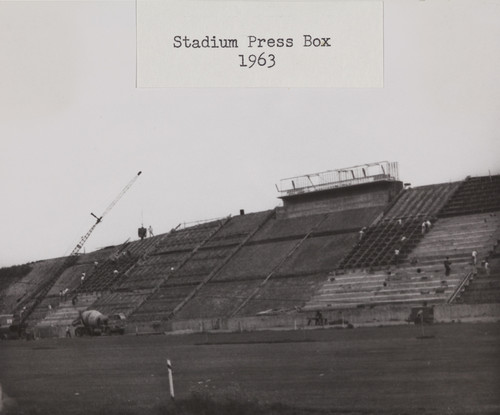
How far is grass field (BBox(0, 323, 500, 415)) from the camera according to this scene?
15336 mm

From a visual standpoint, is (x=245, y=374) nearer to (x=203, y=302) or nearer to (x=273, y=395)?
(x=273, y=395)

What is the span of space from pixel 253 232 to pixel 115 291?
46.5 feet

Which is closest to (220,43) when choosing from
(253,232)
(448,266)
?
(448,266)

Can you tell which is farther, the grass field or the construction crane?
the construction crane

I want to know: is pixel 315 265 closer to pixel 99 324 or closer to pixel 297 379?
pixel 99 324

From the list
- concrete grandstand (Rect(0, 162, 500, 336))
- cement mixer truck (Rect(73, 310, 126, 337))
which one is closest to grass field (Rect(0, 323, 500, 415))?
concrete grandstand (Rect(0, 162, 500, 336))

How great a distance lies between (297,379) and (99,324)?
4755cm

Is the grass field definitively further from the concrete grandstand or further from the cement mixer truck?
the cement mixer truck

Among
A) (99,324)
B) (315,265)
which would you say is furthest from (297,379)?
(99,324)

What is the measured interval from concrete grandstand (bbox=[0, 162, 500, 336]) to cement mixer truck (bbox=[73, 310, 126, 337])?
1194 millimetres

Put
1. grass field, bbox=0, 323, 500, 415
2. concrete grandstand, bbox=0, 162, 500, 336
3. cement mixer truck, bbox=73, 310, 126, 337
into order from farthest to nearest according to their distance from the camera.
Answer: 1. cement mixer truck, bbox=73, 310, 126, 337
2. concrete grandstand, bbox=0, 162, 500, 336
3. grass field, bbox=0, 323, 500, 415

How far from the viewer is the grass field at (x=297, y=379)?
15.3 m

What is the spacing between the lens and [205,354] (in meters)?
30.7

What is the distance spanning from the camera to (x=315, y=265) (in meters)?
58.8
